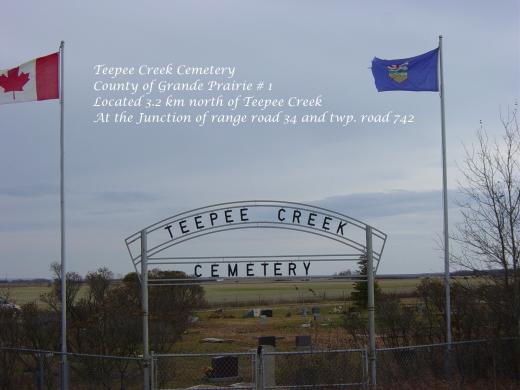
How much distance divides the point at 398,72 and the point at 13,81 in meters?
8.29

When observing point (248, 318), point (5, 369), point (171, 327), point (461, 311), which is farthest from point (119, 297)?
point (248, 318)

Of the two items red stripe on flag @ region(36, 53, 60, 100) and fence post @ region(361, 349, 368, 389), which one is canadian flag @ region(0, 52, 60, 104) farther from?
fence post @ region(361, 349, 368, 389)

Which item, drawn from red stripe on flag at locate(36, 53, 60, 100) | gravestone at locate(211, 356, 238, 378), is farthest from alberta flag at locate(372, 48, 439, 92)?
gravestone at locate(211, 356, 238, 378)

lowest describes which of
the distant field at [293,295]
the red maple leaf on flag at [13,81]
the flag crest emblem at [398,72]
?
the distant field at [293,295]

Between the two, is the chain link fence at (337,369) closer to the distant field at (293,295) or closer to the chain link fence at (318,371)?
the chain link fence at (318,371)

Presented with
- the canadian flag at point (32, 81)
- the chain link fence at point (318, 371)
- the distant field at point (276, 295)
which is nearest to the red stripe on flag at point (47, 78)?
the canadian flag at point (32, 81)

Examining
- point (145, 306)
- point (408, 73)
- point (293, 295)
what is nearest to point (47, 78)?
point (145, 306)

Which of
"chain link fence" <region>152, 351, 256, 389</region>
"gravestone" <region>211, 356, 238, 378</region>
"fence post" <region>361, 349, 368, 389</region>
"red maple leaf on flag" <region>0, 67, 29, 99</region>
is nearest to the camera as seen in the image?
"fence post" <region>361, 349, 368, 389</region>

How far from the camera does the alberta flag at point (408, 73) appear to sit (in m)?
17.1

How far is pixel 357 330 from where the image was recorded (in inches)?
1041

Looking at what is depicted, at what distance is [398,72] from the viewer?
17.2 m

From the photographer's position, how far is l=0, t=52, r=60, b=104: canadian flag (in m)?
16.3

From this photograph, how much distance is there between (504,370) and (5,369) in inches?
417

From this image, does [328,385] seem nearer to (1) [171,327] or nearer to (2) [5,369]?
(2) [5,369]
